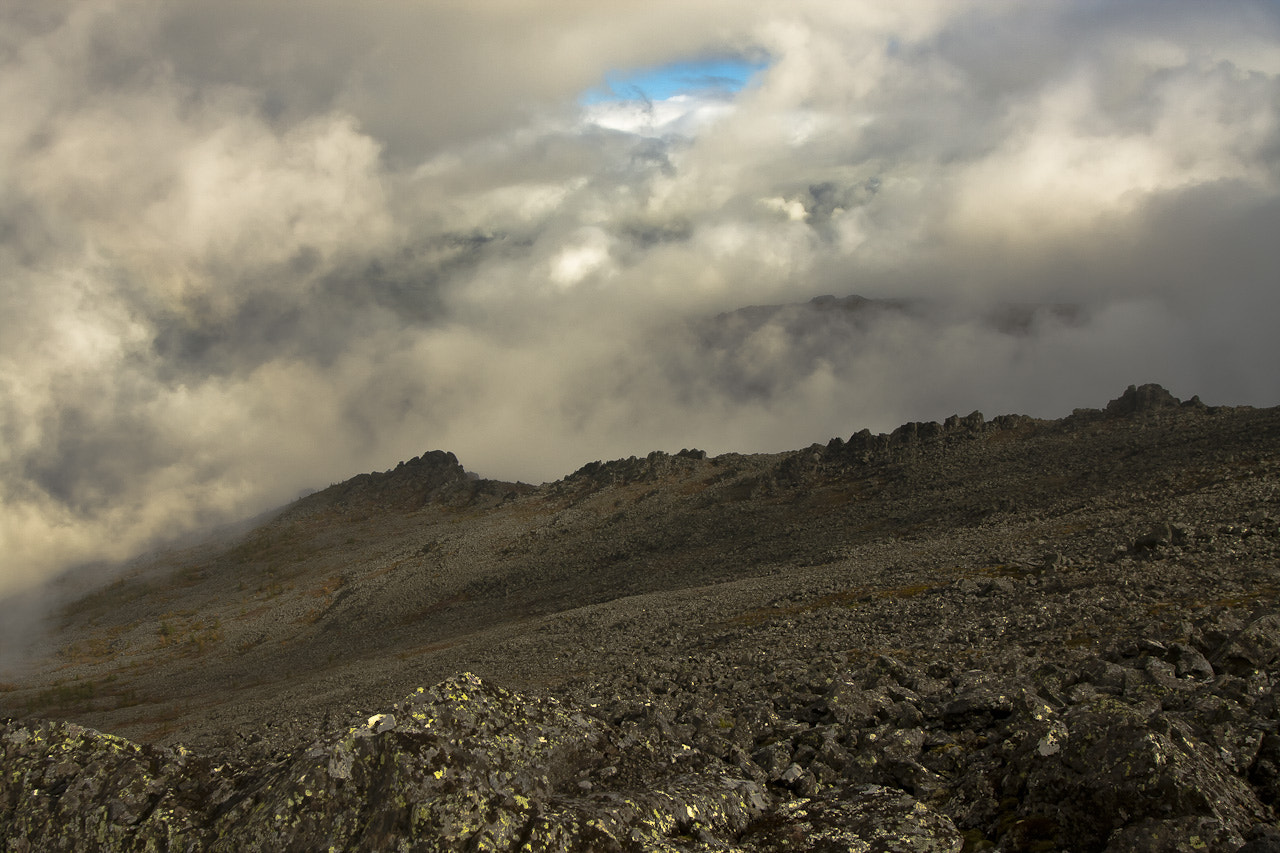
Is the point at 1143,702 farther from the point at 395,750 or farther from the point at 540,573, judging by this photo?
the point at 540,573

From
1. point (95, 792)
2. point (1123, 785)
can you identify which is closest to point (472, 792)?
point (95, 792)

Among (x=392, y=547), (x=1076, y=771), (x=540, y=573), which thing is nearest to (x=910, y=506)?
(x=540, y=573)

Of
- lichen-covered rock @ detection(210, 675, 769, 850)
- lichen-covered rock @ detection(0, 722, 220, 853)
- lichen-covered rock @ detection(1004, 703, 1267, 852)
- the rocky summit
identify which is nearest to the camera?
lichen-covered rock @ detection(210, 675, 769, 850)

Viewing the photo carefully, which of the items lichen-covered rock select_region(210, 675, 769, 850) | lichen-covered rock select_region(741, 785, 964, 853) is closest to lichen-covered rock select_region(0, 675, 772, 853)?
lichen-covered rock select_region(210, 675, 769, 850)

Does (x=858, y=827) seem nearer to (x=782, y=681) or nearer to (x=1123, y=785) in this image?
(x=1123, y=785)

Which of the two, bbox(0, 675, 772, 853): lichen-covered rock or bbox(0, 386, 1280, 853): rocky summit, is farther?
bbox(0, 386, 1280, 853): rocky summit

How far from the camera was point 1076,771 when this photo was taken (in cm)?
821

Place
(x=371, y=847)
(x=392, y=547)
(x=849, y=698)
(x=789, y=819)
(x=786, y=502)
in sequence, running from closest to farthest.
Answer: (x=371, y=847)
(x=789, y=819)
(x=849, y=698)
(x=786, y=502)
(x=392, y=547)

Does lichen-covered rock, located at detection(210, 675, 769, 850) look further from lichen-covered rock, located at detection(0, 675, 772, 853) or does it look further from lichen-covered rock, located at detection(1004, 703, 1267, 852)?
lichen-covered rock, located at detection(1004, 703, 1267, 852)

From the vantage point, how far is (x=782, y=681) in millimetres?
18750

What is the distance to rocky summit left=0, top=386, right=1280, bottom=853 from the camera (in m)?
7.75

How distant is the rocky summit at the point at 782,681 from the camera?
7746mm

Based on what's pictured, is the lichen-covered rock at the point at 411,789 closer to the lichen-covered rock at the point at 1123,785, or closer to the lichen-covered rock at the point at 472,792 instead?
the lichen-covered rock at the point at 472,792

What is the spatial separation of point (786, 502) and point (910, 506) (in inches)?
681
